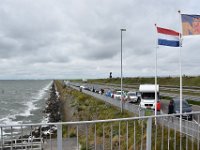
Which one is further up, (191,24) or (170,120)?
(191,24)

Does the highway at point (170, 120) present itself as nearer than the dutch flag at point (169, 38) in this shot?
Yes

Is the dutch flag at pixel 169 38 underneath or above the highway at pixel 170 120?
above

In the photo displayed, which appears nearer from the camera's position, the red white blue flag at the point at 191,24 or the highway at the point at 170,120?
the highway at the point at 170,120

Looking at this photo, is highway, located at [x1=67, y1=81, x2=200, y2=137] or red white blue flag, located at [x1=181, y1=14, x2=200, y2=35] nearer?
highway, located at [x1=67, y1=81, x2=200, y2=137]

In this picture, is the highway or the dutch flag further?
the dutch flag

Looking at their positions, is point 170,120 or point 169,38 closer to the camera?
point 170,120

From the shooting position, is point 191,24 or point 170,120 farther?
point 191,24

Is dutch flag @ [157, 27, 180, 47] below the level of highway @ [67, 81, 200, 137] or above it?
above

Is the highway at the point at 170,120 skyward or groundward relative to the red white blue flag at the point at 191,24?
groundward

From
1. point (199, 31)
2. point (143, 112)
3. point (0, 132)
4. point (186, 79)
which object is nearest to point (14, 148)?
point (0, 132)

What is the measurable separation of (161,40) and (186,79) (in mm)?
60119

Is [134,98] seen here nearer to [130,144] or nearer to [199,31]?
[130,144]

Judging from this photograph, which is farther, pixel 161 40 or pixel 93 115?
pixel 93 115

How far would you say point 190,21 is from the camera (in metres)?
11.4
